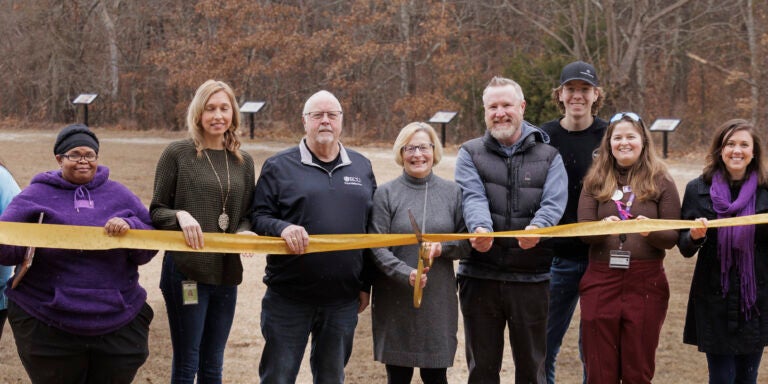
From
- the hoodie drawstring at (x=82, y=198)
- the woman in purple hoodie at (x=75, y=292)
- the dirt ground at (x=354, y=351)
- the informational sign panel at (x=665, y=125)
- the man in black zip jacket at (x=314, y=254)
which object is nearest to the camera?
the woman in purple hoodie at (x=75, y=292)

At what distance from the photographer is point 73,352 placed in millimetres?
4305

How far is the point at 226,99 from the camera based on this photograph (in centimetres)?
488

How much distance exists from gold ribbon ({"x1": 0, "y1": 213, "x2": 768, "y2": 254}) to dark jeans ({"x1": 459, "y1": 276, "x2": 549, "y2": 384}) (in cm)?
37

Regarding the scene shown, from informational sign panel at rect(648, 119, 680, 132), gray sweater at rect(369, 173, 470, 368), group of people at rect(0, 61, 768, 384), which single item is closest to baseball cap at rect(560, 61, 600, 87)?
group of people at rect(0, 61, 768, 384)

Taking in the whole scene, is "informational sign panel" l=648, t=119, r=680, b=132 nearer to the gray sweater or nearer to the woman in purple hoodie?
the gray sweater

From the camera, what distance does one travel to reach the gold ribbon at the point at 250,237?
4309 mm

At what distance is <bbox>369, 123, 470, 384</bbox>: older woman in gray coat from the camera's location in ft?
15.8

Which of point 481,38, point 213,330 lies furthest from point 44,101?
point 213,330

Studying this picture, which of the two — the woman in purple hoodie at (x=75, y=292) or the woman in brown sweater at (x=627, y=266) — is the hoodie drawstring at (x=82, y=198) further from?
the woman in brown sweater at (x=627, y=266)

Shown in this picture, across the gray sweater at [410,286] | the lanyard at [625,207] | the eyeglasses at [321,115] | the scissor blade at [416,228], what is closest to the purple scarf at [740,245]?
the lanyard at [625,207]

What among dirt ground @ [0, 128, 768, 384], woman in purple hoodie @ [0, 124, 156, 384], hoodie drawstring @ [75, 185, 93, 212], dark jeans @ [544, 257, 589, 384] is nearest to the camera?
woman in purple hoodie @ [0, 124, 156, 384]

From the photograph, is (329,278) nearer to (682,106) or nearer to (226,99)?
(226,99)

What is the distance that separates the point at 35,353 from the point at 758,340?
380cm

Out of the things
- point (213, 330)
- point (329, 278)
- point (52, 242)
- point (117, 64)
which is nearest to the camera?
point (52, 242)
